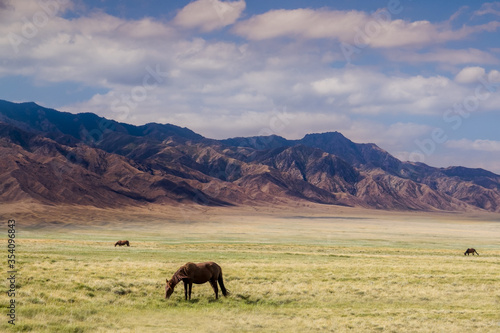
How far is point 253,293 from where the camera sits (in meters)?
24.7

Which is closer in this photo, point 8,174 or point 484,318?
point 484,318

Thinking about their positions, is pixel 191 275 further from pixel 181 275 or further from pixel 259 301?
pixel 259 301

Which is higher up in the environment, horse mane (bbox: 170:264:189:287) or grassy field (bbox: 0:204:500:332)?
horse mane (bbox: 170:264:189:287)

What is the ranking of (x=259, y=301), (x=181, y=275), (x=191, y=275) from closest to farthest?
(x=191, y=275) < (x=181, y=275) < (x=259, y=301)

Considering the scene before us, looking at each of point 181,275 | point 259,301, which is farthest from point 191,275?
point 259,301

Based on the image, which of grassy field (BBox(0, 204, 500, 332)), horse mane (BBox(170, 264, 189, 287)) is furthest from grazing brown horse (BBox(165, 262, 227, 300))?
grassy field (BBox(0, 204, 500, 332))

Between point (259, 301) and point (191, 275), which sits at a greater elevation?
point (191, 275)

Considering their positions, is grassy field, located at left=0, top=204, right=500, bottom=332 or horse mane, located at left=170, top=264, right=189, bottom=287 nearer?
grassy field, located at left=0, top=204, right=500, bottom=332

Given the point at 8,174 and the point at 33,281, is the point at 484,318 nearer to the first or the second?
the point at 33,281

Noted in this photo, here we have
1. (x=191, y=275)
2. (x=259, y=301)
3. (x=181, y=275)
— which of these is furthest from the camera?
(x=259, y=301)

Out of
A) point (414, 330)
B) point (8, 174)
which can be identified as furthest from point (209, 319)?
point (8, 174)

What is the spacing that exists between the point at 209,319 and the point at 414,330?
27.6ft

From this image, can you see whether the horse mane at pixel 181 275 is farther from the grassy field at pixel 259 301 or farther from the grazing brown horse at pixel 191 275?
the grassy field at pixel 259 301

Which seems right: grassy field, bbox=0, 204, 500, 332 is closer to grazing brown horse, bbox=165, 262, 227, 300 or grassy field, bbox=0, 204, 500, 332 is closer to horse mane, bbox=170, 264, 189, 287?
grazing brown horse, bbox=165, 262, 227, 300
